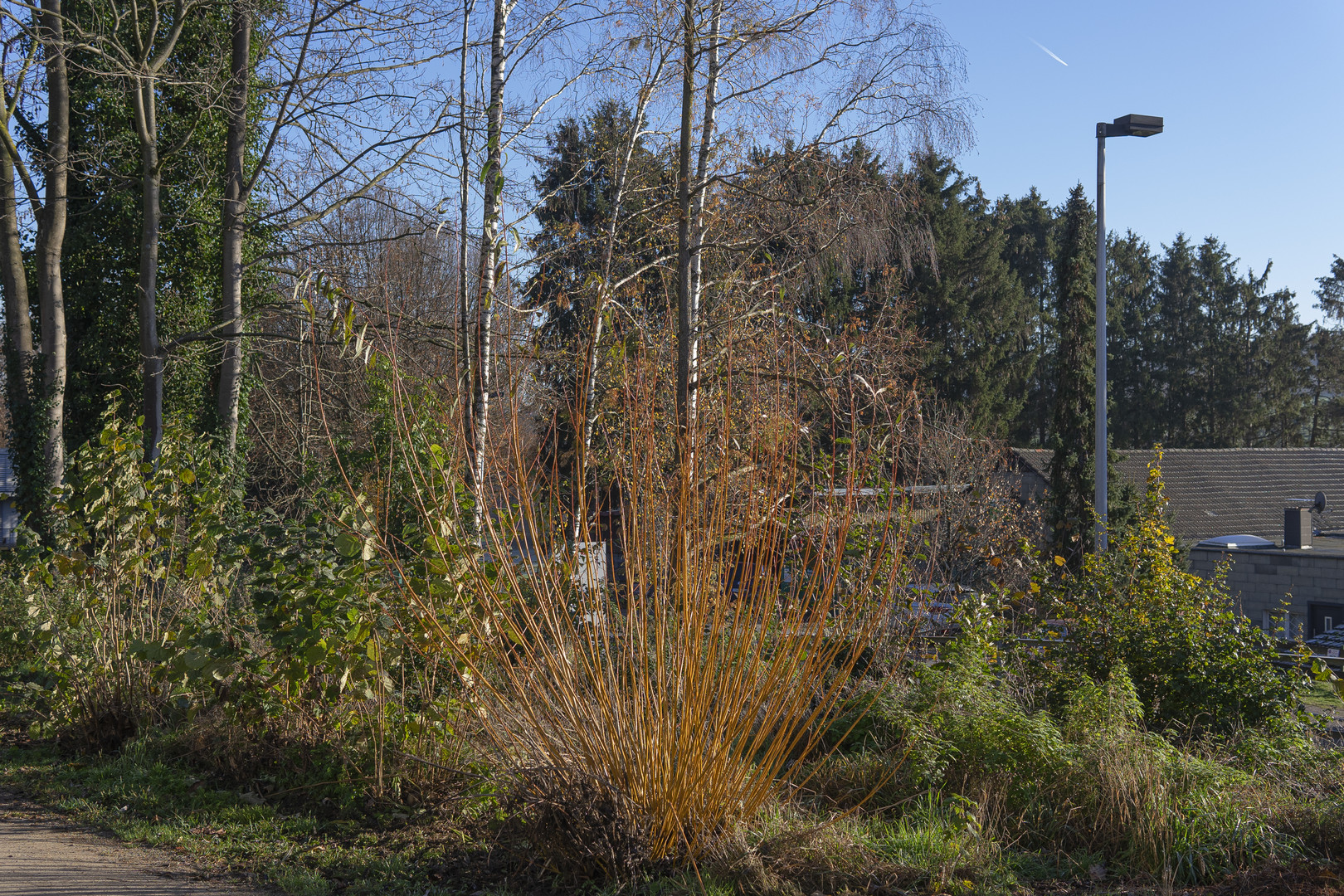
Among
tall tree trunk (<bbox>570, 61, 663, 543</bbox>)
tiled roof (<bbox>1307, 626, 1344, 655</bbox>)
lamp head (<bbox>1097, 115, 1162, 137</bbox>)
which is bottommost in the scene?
tiled roof (<bbox>1307, 626, 1344, 655</bbox>)

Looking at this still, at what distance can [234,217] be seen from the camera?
12.4m

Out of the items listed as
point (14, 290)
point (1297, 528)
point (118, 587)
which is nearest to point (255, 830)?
point (118, 587)

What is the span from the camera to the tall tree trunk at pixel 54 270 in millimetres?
12977

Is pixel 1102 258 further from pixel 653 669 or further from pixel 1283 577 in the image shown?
pixel 653 669

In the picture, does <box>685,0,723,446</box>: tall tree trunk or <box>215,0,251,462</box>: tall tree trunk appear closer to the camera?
<box>685,0,723,446</box>: tall tree trunk

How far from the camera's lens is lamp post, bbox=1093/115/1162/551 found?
1419 centimetres

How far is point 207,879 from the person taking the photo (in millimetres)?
4078

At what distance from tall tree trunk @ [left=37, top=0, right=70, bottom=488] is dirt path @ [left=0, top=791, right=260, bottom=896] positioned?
32.2 feet

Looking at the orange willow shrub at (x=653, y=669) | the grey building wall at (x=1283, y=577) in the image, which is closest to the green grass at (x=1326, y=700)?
the orange willow shrub at (x=653, y=669)

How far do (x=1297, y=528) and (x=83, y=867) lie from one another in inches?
986

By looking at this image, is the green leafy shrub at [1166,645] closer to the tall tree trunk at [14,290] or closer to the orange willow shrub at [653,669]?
the orange willow shrub at [653,669]

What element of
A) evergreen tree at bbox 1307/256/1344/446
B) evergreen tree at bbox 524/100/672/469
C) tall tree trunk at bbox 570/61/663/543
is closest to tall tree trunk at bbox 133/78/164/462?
evergreen tree at bbox 524/100/672/469

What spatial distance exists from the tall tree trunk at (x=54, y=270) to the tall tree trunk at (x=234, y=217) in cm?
230

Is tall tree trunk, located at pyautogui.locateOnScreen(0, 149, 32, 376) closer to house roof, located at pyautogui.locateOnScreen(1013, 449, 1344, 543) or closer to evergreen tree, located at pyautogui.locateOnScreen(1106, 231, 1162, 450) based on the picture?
house roof, located at pyautogui.locateOnScreen(1013, 449, 1344, 543)
